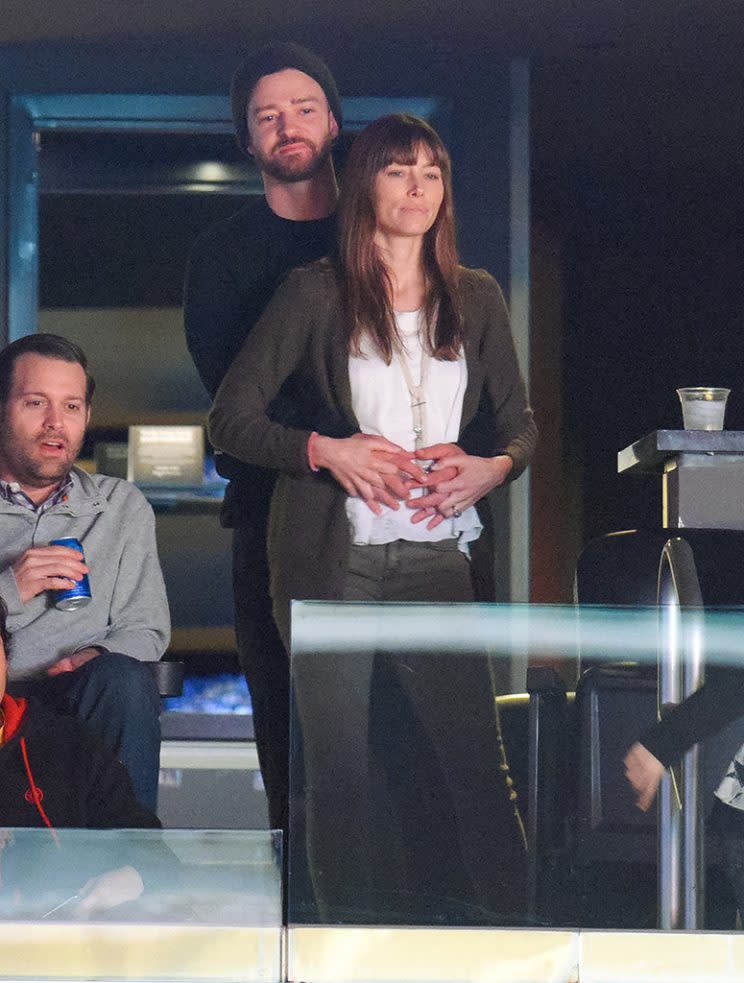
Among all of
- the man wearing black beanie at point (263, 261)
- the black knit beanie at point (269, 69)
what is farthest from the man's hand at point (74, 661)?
the black knit beanie at point (269, 69)

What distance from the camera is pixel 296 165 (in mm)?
3201

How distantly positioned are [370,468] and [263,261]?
0.71 metres

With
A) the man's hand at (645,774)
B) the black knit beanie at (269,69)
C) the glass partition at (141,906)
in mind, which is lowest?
the glass partition at (141,906)

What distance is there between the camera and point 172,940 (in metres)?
1.81

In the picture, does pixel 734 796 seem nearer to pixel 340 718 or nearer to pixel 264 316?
pixel 340 718

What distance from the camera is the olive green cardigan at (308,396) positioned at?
8.71 feet

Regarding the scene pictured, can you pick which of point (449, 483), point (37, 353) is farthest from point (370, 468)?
point (37, 353)

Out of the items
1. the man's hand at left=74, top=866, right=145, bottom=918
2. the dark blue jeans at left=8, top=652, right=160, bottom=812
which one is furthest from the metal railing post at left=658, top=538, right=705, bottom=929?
the dark blue jeans at left=8, top=652, right=160, bottom=812

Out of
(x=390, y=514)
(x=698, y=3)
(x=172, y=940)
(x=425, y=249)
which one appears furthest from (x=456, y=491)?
(x=698, y=3)

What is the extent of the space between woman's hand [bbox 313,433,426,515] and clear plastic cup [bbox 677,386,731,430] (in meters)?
0.52

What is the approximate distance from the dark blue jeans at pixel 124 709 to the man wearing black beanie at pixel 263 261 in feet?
1.83

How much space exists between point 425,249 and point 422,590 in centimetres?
77

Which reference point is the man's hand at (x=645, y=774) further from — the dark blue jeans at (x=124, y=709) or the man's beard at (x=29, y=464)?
the man's beard at (x=29, y=464)

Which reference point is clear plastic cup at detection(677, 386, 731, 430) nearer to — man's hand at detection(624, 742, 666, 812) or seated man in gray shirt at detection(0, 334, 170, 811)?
man's hand at detection(624, 742, 666, 812)
